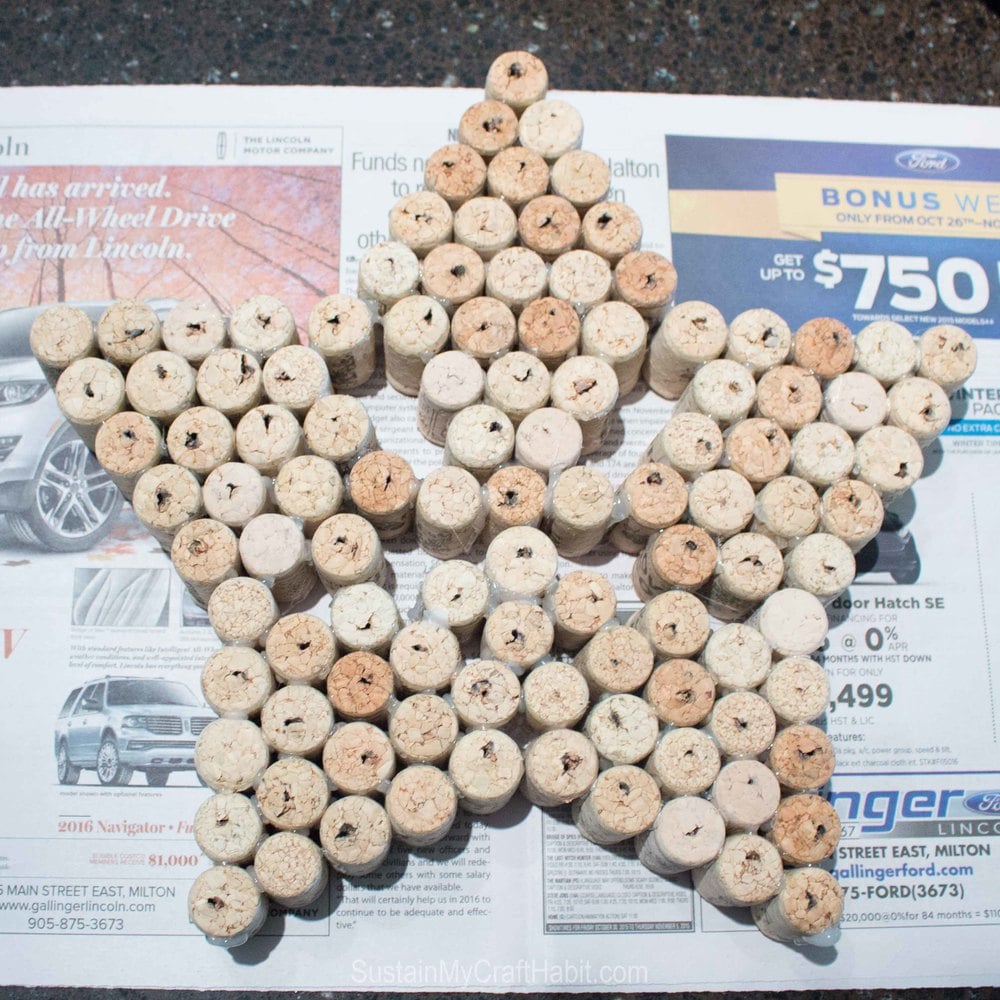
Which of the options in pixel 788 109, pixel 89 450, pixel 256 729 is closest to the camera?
pixel 256 729

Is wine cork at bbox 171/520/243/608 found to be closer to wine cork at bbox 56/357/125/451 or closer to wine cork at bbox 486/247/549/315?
wine cork at bbox 56/357/125/451

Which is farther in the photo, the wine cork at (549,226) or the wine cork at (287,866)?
the wine cork at (549,226)

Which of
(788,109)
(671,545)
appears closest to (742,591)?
(671,545)

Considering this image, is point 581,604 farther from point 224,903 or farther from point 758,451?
point 224,903

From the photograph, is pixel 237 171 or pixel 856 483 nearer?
pixel 856 483

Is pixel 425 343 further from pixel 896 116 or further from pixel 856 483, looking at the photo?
pixel 896 116

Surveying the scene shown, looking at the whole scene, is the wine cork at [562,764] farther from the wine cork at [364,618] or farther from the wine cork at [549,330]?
the wine cork at [549,330]

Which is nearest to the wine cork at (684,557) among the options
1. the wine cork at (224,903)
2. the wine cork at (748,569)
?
the wine cork at (748,569)
